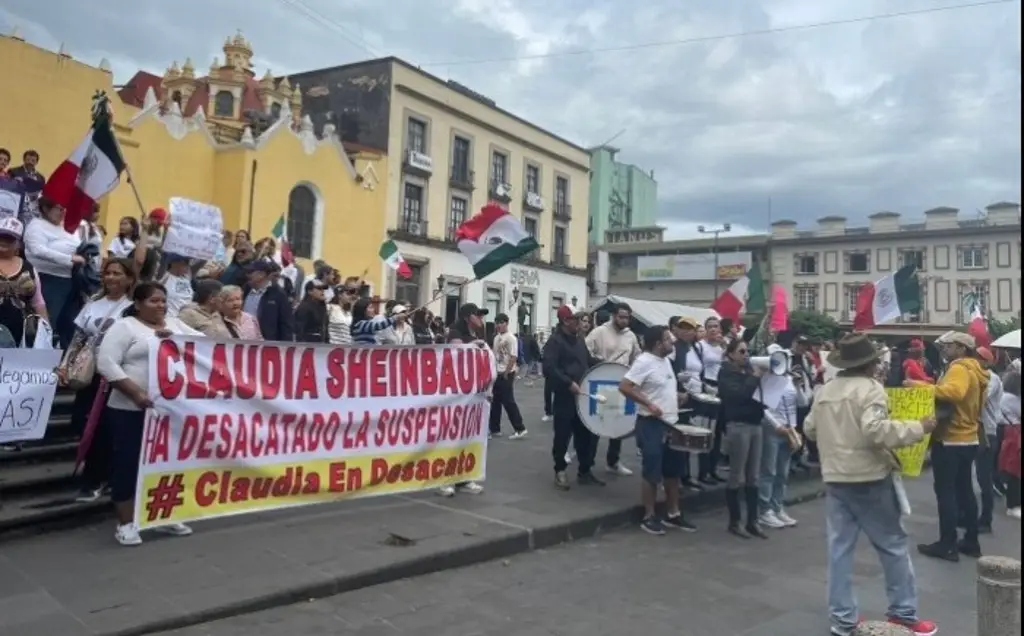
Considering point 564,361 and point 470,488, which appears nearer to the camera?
point 470,488

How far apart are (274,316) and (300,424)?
183cm

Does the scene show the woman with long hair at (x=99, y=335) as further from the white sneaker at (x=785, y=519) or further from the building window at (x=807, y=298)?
the building window at (x=807, y=298)

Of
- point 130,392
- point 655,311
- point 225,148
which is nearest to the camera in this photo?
point 130,392

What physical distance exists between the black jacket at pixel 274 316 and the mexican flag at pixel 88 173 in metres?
1.89

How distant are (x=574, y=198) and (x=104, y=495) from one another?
4432 cm

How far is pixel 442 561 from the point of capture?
5688 millimetres

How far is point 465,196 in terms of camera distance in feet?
133

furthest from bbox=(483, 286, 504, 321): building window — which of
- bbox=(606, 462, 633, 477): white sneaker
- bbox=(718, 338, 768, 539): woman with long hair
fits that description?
bbox=(718, 338, 768, 539): woman with long hair

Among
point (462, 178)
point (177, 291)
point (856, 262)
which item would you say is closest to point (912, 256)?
point (856, 262)

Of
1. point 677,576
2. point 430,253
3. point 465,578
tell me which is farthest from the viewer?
point 430,253

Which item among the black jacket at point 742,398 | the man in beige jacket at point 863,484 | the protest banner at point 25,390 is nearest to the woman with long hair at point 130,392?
the protest banner at point 25,390

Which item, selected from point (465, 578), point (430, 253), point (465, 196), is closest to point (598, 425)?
point (465, 578)

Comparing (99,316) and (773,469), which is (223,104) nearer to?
(99,316)

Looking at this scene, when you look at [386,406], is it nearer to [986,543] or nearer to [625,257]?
[986,543]
